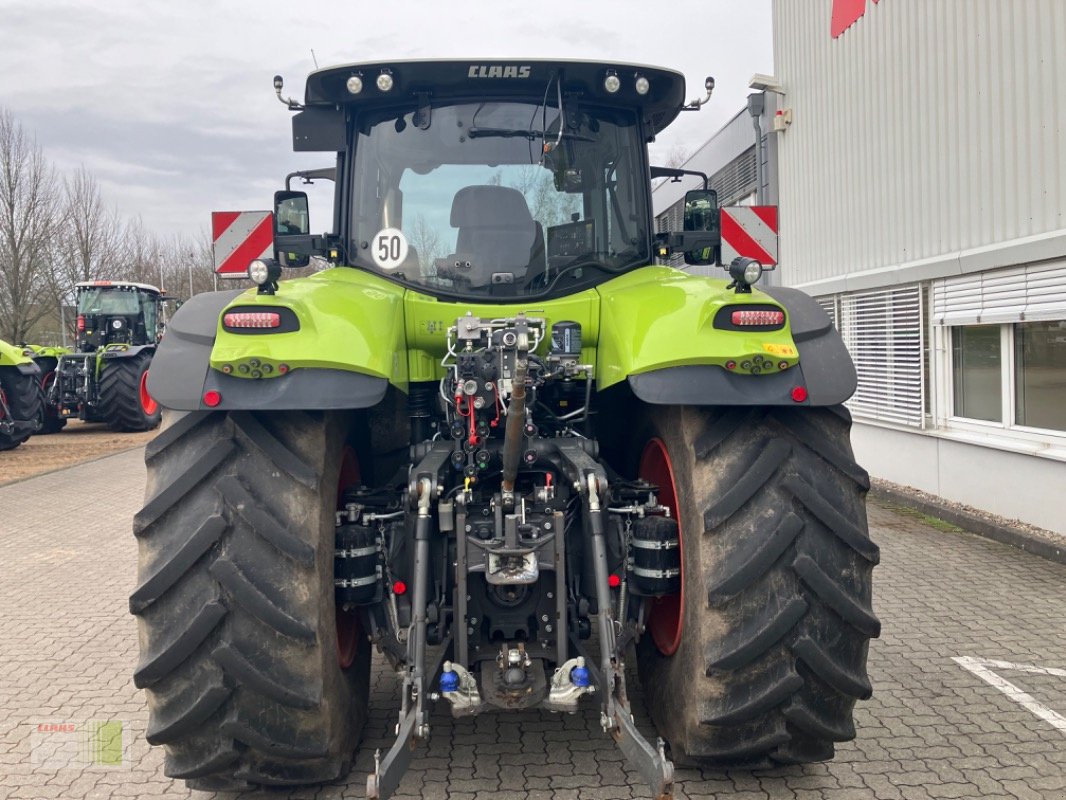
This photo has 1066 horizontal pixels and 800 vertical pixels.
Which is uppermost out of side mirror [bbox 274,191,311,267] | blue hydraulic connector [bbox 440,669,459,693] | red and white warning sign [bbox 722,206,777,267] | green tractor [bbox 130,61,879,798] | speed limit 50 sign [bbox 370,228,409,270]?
red and white warning sign [bbox 722,206,777,267]

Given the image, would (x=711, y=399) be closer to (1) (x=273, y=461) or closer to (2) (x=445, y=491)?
(2) (x=445, y=491)

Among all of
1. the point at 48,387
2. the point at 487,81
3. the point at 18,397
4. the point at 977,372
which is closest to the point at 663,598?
the point at 487,81

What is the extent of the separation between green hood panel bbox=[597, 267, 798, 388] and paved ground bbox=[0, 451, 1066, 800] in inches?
59.7

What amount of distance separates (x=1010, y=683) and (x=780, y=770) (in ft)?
5.31

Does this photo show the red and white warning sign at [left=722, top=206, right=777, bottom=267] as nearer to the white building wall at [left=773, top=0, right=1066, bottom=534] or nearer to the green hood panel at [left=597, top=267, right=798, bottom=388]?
the white building wall at [left=773, top=0, right=1066, bottom=534]

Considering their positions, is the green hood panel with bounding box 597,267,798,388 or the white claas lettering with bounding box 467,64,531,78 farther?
the white claas lettering with bounding box 467,64,531,78

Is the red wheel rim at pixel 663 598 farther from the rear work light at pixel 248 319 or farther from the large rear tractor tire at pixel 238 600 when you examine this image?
the rear work light at pixel 248 319

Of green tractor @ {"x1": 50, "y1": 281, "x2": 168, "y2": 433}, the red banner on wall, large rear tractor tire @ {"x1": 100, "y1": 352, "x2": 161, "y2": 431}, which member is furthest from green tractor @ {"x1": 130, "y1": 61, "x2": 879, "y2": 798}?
large rear tractor tire @ {"x1": 100, "y1": 352, "x2": 161, "y2": 431}

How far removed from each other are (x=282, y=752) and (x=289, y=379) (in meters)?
1.20

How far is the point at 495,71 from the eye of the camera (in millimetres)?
3725

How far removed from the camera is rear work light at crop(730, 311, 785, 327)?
2.98 meters

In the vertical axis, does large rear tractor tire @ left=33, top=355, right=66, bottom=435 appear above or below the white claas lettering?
below

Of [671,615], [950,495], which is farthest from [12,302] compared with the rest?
[671,615]

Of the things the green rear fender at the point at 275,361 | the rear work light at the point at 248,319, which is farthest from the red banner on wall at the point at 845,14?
the rear work light at the point at 248,319
